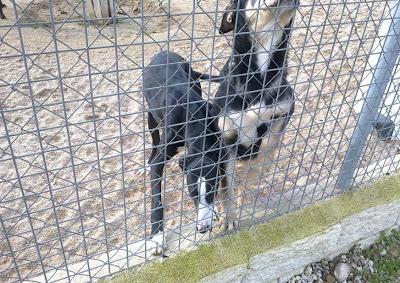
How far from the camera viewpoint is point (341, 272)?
2689 millimetres

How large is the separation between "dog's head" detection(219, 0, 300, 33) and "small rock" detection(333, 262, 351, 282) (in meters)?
1.60

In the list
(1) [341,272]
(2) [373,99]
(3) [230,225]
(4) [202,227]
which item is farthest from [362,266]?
(4) [202,227]

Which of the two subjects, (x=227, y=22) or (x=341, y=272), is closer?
(x=227, y=22)

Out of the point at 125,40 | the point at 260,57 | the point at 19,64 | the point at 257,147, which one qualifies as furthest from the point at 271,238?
the point at 125,40

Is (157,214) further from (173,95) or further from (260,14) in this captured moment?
(260,14)

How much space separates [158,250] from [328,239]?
1.11 meters

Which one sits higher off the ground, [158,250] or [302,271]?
[158,250]

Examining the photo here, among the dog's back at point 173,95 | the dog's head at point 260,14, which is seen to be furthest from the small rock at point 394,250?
the dog's head at point 260,14

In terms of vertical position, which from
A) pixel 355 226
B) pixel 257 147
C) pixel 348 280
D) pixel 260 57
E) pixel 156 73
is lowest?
Result: pixel 348 280

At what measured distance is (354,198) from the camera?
2760 millimetres

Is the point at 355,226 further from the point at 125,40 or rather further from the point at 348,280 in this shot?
the point at 125,40

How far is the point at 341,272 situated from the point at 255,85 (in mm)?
1348

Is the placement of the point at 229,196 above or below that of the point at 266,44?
below

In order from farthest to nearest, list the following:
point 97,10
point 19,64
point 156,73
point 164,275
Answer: point 97,10, point 19,64, point 156,73, point 164,275
